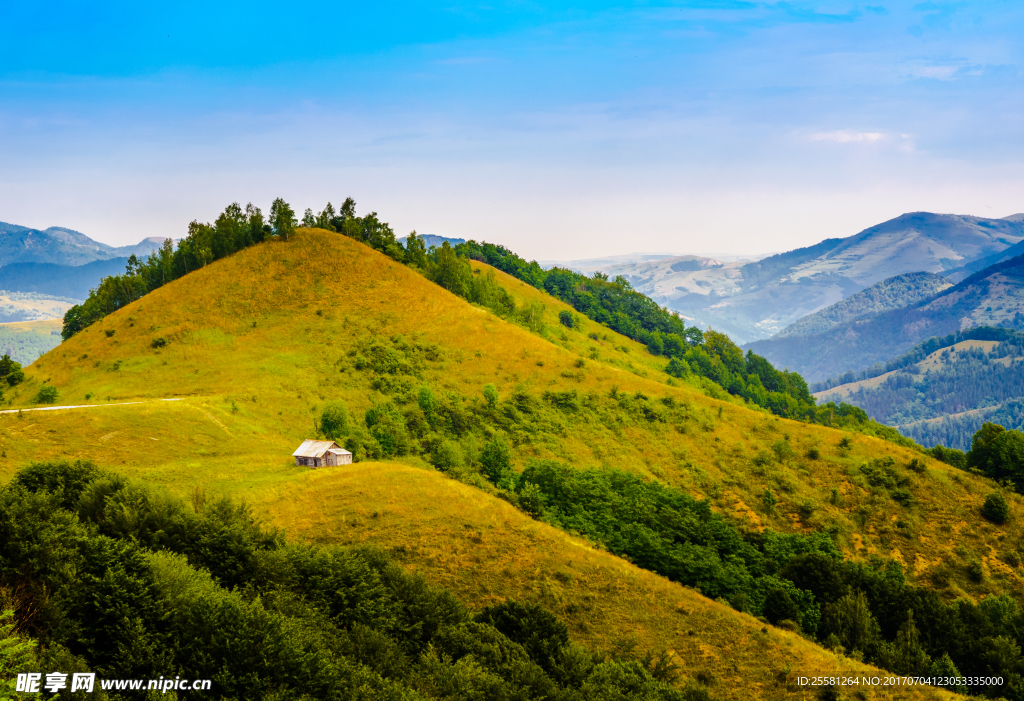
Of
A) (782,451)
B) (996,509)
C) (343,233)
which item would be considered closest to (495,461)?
(782,451)

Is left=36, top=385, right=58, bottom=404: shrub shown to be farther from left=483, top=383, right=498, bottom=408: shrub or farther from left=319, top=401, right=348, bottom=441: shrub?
left=483, top=383, right=498, bottom=408: shrub

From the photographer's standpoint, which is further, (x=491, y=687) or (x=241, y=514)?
(x=241, y=514)

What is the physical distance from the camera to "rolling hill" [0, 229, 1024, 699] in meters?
Result: 41.2

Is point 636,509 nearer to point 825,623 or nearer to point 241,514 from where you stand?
point 825,623

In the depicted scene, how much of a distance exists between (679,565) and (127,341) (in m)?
84.3

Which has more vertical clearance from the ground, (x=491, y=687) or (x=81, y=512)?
(x=81, y=512)

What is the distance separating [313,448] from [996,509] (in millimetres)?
84505

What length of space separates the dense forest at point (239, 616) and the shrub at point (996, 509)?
Result: 67.8 m

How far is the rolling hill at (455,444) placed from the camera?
4125 centimetres

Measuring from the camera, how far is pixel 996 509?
251ft

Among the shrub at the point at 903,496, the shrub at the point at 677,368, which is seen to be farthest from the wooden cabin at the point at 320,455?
the shrub at the point at 677,368

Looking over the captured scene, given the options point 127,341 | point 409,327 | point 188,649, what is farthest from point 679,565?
point 127,341

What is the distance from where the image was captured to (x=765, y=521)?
7625 centimetres

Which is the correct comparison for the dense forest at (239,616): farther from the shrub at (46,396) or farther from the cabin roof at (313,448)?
the shrub at (46,396)
